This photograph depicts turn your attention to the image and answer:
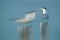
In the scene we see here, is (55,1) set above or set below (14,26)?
above

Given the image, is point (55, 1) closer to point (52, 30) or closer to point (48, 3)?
point (48, 3)

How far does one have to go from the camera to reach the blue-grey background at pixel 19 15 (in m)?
0.74

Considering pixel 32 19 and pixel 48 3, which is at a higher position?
pixel 48 3

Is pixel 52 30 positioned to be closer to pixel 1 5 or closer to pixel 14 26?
pixel 14 26

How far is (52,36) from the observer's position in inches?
30.8

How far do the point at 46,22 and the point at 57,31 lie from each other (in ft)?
0.36

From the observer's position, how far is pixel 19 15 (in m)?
0.75

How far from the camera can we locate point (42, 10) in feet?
2.43

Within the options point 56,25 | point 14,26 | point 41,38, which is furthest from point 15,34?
point 56,25

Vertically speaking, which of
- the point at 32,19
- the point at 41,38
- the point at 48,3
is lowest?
the point at 41,38

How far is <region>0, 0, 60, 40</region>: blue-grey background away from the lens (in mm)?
739

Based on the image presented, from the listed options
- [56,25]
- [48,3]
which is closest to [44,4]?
[48,3]

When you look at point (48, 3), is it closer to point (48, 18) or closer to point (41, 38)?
point (48, 18)

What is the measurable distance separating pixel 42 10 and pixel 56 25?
5.2 inches
